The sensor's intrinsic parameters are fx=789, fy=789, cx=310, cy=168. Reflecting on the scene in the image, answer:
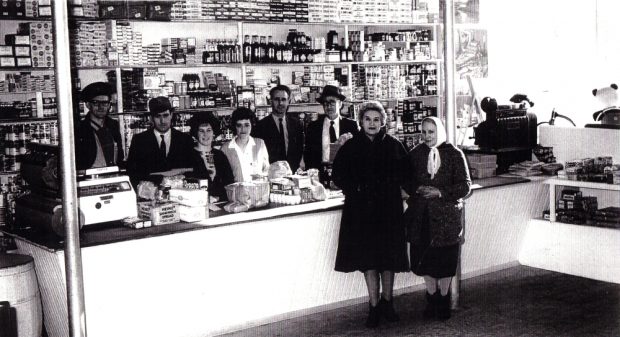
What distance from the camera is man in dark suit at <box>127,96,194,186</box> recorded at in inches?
259

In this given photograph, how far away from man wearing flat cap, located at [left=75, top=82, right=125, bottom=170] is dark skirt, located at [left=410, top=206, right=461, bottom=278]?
2.74 m

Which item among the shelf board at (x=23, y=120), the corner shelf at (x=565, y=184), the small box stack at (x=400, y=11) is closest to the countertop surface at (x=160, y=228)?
the shelf board at (x=23, y=120)

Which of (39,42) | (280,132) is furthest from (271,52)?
(39,42)

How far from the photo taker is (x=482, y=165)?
292 inches

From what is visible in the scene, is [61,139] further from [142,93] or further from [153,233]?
[142,93]

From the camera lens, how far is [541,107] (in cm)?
1175

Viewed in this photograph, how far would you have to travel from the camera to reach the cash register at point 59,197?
5090 millimetres

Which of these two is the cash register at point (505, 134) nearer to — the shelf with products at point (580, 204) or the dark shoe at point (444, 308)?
the shelf with products at point (580, 204)

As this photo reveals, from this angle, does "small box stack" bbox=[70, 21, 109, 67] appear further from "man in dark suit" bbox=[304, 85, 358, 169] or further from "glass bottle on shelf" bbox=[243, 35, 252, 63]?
"man in dark suit" bbox=[304, 85, 358, 169]

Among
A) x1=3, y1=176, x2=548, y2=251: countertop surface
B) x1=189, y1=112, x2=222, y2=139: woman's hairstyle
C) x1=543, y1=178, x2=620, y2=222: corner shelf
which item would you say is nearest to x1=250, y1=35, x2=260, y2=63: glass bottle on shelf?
x1=189, y1=112, x2=222, y2=139: woman's hairstyle

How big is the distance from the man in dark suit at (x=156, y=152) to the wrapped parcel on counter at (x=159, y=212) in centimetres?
108

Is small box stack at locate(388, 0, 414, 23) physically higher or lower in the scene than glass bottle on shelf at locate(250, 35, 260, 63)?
higher

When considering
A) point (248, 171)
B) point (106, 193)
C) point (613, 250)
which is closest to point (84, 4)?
point (248, 171)

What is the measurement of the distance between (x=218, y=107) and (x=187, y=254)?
3.35 m
